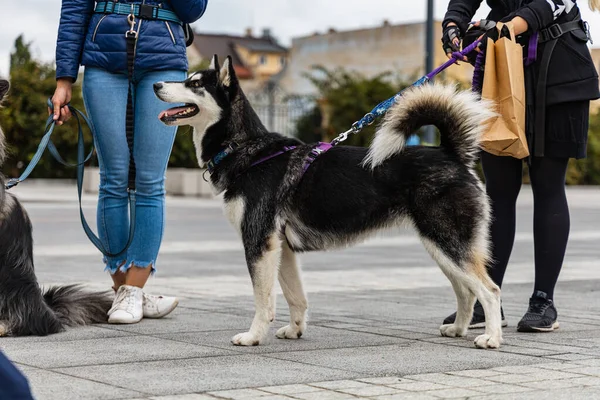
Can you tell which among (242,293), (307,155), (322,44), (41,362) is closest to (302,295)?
(307,155)

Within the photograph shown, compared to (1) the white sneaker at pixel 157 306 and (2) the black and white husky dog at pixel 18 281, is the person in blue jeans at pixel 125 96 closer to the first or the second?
(1) the white sneaker at pixel 157 306

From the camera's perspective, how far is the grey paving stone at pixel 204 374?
3.97 m

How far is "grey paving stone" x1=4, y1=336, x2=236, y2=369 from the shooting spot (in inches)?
178

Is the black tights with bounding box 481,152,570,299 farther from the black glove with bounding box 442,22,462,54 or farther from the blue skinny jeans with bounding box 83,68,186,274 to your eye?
the blue skinny jeans with bounding box 83,68,186,274

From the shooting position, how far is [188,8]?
19.8 feet

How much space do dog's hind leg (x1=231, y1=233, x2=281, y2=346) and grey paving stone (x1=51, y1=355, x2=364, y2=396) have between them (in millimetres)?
518

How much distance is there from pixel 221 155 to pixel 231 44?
91763mm

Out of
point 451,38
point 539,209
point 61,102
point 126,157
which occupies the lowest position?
point 539,209

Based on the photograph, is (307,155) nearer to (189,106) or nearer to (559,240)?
(189,106)

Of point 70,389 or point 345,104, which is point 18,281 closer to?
point 70,389

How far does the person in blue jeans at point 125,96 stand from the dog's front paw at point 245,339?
3.30 feet

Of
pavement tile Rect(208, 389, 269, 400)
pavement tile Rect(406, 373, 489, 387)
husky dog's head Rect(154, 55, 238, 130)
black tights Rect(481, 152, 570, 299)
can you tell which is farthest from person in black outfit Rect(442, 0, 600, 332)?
pavement tile Rect(208, 389, 269, 400)

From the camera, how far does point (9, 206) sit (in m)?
5.14

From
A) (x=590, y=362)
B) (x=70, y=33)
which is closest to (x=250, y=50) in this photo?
(x=70, y=33)
